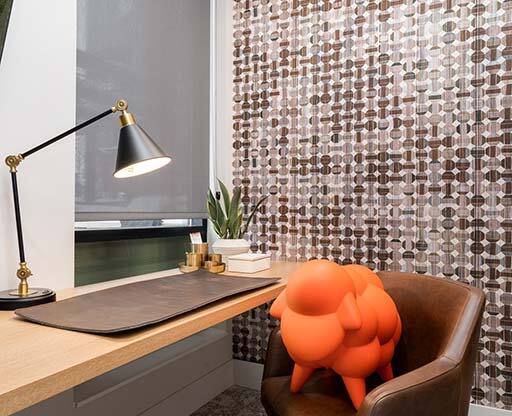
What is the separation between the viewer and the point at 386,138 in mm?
2104

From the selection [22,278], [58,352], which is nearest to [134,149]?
[22,278]

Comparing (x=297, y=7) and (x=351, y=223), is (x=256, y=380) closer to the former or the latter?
(x=351, y=223)

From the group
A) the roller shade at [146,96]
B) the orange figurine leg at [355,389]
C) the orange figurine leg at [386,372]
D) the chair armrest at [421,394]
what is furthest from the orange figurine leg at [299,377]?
the roller shade at [146,96]

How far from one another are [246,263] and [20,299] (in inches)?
36.7

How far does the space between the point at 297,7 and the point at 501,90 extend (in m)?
1.08

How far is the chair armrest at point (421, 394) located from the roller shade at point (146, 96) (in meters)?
1.31

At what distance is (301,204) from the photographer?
232cm

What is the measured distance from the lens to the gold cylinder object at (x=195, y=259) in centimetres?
201

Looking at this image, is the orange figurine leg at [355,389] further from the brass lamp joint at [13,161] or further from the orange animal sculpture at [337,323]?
the brass lamp joint at [13,161]

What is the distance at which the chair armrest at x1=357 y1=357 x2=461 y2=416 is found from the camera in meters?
1.02

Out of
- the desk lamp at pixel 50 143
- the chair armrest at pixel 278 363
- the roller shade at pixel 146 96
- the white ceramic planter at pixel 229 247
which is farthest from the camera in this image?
the white ceramic planter at pixel 229 247

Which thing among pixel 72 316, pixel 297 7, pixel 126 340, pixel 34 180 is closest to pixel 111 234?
pixel 34 180

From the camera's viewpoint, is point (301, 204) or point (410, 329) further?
point (301, 204)

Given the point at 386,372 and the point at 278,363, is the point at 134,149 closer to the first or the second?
the point at 278,363
